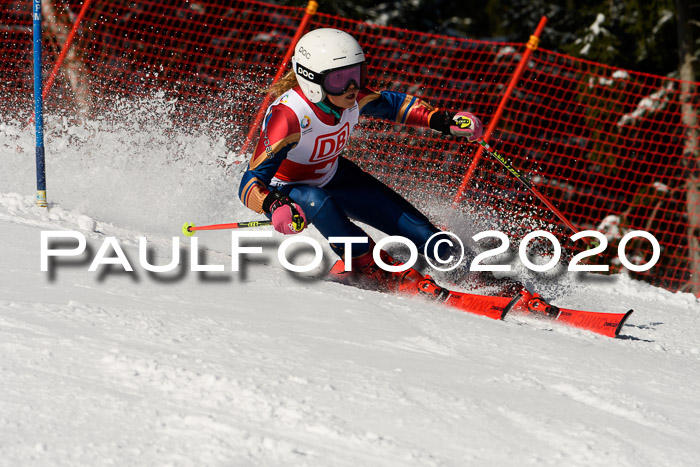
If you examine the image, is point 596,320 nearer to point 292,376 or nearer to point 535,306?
point 535,306

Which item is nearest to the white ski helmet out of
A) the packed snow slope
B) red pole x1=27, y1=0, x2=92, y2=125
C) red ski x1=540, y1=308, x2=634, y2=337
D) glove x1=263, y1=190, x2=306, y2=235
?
glove x1=263, y1=190, x2=306, y2=235

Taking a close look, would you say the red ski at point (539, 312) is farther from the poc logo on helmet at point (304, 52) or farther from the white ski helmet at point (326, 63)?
the poc logo on helmet at point (304, 52)

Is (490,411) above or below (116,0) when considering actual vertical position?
below

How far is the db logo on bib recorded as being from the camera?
4332 mm

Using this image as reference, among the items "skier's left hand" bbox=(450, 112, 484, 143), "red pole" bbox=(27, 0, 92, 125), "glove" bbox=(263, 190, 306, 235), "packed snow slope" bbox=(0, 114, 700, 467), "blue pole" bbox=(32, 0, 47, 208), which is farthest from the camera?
"red pole" bbox=(27, 0, 92, 125)

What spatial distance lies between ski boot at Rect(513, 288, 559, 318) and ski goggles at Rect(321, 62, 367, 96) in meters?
1.36

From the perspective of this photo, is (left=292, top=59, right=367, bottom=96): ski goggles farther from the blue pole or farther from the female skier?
the blue pole

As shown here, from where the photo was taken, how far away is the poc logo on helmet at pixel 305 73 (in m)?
4.14

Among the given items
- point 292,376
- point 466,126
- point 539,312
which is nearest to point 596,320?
point 539,312

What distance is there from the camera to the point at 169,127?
6.56 m

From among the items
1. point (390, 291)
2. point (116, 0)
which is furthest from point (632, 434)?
point (116, 0)

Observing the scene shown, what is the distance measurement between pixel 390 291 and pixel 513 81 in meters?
2.69

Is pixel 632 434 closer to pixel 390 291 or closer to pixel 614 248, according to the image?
pixel 390 291

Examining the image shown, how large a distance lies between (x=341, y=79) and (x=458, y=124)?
84cm
